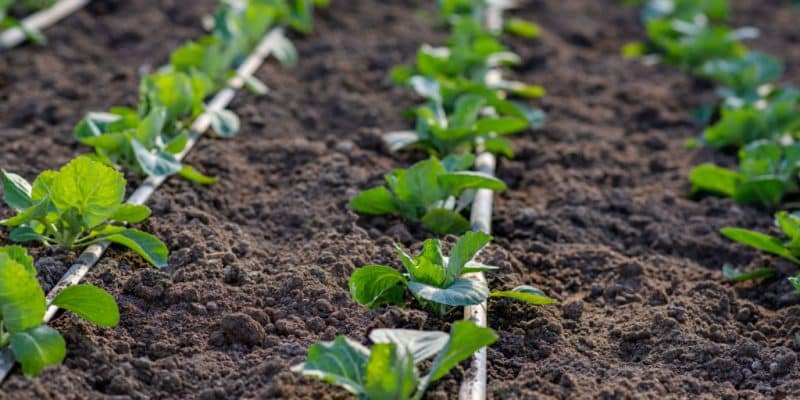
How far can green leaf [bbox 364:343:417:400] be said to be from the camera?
206cm

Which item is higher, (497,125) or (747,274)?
(497,125)

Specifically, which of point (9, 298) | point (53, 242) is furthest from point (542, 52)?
point (9, 298)

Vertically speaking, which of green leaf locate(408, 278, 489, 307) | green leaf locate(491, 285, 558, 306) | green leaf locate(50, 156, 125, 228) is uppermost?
green leaf locate(50, 156, 125, 228)

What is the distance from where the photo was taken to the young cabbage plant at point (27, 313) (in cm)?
212

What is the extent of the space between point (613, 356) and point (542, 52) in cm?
285

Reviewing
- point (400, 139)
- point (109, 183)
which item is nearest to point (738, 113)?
point (400, 139)

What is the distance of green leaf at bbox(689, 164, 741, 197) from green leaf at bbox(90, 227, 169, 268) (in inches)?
77.8

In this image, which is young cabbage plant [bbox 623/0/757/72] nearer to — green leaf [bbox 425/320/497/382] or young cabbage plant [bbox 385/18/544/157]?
young cabbage plant [bbox 385/18/544/157]

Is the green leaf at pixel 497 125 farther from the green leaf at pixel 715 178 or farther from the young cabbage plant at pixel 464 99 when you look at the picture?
the green leaf at pixel 715 178

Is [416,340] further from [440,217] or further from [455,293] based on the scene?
[440,217]

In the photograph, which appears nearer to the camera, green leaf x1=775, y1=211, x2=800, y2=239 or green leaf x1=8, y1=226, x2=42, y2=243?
green leaf x1=8, y1=226, x2=42, y2=243

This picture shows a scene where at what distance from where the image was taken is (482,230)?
2924 millimetres

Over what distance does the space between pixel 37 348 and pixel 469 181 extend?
4.34 feet

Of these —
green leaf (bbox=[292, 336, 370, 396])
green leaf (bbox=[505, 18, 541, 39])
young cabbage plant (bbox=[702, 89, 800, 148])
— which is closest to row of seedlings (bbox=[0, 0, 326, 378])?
green leaf (bbox=[292, 336, 370, 396])
